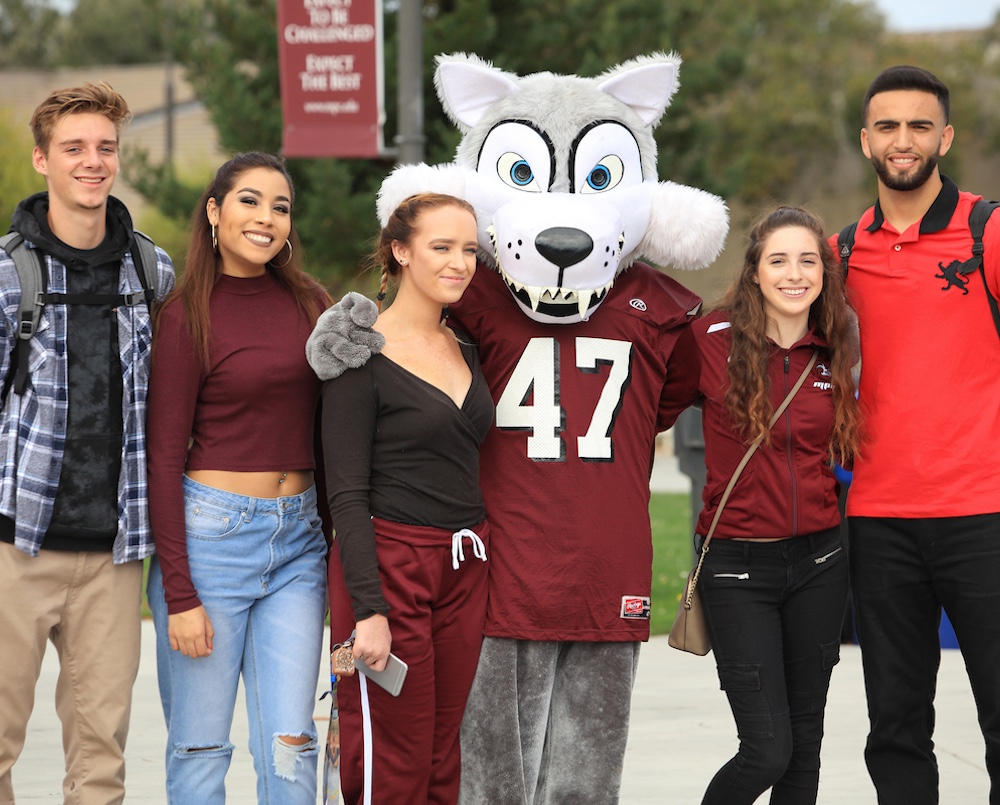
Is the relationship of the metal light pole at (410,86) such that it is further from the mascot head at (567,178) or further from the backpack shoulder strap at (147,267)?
the backpack shoulder strap at (147,267)

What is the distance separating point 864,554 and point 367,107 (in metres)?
5.16

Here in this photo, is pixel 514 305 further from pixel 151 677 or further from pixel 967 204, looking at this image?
pixel 151 677

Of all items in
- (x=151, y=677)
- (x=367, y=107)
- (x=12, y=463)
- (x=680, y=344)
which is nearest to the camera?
(x=12, y=463)

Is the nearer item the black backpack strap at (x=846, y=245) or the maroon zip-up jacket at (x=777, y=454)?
the maroon zip-up jacket at (x=777, y=454)

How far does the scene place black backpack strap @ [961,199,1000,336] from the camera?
155 inches

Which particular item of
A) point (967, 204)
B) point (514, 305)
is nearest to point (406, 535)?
point (514, 305)

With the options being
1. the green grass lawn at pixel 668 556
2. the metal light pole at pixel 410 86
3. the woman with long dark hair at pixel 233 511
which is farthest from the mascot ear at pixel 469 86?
the metal light pole at pixel 410 86

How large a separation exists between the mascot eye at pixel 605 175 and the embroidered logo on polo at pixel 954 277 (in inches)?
39.1

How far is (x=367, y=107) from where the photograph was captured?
827cm

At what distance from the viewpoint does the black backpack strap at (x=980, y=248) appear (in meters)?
3.93

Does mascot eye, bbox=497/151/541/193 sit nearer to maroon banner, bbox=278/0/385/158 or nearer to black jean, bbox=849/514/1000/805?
black jean, bbox=849/514/1000/805

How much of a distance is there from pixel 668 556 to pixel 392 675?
23.6ft

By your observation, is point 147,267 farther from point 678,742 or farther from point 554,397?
point 678,742

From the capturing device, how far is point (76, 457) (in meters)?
3.62
